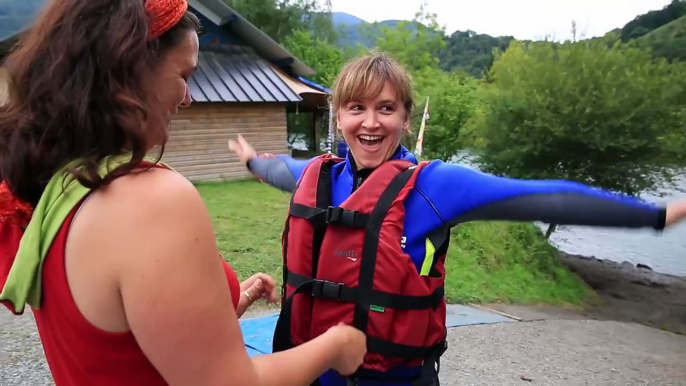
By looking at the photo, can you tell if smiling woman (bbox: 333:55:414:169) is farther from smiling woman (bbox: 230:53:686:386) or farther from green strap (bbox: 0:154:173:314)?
green strap (bbox: 0:154:173:314)

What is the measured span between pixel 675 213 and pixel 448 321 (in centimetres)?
458

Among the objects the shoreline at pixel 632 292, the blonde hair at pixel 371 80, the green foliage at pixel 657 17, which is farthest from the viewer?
the green foliage at pixel 657 17

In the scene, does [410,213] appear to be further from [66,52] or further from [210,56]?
[210,56]

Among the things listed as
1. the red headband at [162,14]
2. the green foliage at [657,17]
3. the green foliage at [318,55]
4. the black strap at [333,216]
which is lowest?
the black strap at [333,216]

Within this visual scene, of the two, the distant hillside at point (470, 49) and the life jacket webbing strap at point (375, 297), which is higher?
the distant hillside at point (470, 49)

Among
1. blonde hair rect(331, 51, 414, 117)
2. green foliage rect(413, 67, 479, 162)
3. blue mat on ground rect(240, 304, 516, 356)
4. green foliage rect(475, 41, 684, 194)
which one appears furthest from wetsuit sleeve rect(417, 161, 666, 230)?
green foliage rect(413, 67, 479, 162)

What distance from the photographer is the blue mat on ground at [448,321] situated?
381cm

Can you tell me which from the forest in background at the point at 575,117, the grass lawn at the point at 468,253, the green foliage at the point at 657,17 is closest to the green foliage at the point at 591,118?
the forest in background at the point at 575,117

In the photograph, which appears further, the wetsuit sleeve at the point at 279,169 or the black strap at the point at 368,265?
the wetsuit sleeve at the point at 279,169

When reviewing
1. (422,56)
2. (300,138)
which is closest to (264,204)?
(300,138)

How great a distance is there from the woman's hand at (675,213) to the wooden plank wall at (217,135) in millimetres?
12343

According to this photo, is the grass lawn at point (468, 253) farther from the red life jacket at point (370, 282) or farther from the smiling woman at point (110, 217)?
the smiling woman at point (110, 217)

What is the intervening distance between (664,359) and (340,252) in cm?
537

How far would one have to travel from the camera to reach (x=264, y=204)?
1044cm
